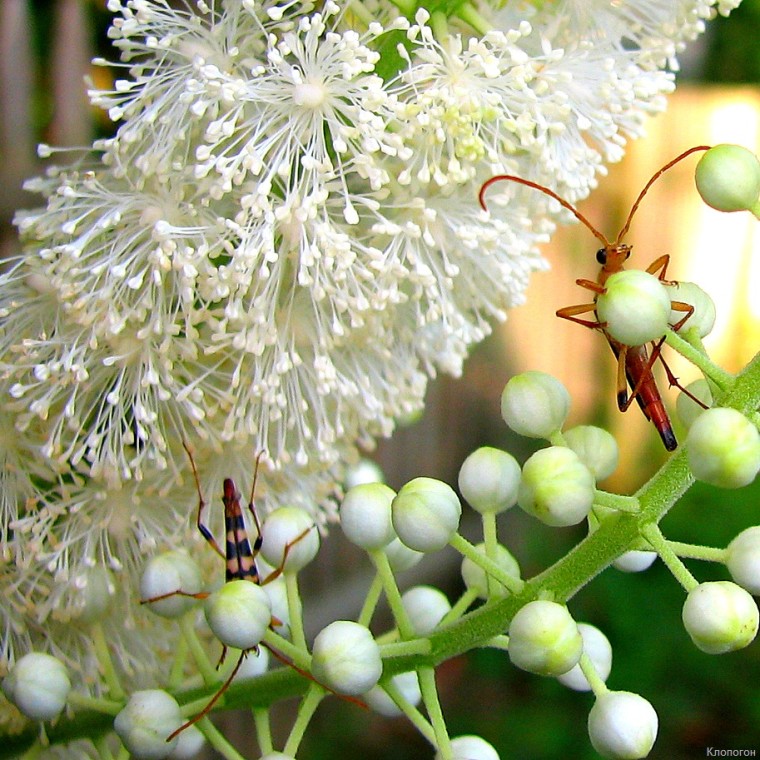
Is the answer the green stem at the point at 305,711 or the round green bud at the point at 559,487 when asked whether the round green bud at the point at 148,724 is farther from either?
the round green bud at the point at 559,487

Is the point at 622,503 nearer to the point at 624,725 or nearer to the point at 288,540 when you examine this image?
the point at 624,725

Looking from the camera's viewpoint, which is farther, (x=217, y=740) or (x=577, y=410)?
(x=577, y=410)

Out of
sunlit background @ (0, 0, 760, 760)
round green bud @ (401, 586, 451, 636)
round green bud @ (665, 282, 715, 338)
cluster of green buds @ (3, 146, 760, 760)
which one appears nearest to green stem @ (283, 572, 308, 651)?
cluster of green buds @ (3, 146, 760, 760)

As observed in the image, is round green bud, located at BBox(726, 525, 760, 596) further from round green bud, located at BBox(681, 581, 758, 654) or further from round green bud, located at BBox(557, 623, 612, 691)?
round green bud, located at BBox(557, 623, 612, 691)

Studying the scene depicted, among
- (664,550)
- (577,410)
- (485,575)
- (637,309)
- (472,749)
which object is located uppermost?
(637,309)

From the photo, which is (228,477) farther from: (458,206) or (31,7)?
(31,7)

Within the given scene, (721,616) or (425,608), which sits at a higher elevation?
(721,616)

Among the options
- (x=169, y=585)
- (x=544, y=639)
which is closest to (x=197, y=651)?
(x=169, y=585)
